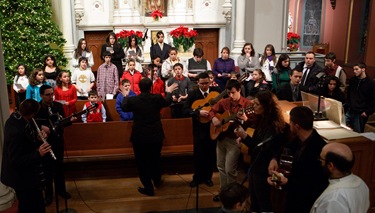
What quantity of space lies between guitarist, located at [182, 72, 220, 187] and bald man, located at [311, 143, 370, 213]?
7.90ft

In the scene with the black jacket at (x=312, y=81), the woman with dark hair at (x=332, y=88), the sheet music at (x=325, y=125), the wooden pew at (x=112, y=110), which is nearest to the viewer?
the sheet music at (x=325, y=125)

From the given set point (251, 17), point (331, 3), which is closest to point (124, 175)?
point (251, 17)

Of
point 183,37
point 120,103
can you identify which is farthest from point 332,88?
point 183,37

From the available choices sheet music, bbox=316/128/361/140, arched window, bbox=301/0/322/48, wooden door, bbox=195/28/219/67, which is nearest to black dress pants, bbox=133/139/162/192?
sheet music, bbox=316/128/361/140

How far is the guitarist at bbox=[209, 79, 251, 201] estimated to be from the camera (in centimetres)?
468

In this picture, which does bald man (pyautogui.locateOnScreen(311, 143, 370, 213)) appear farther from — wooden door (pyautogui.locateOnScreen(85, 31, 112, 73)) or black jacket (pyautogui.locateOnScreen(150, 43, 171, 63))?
wooden door (pyautogui.locateOnScreen(85, 31, 112, 73))

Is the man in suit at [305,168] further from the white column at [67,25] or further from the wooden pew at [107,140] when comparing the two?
the white column at [67,25]

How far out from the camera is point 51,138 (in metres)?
5.10

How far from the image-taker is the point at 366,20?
14.4 meters

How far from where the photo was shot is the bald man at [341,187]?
103 inches

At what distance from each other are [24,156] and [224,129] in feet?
7.22

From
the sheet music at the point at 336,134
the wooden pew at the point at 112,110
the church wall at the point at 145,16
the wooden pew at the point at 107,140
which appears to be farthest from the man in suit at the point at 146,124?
the church wall at the point at 145,16

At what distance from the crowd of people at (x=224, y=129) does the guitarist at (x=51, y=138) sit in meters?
0.01

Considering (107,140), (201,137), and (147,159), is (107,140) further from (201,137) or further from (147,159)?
(201,137)
